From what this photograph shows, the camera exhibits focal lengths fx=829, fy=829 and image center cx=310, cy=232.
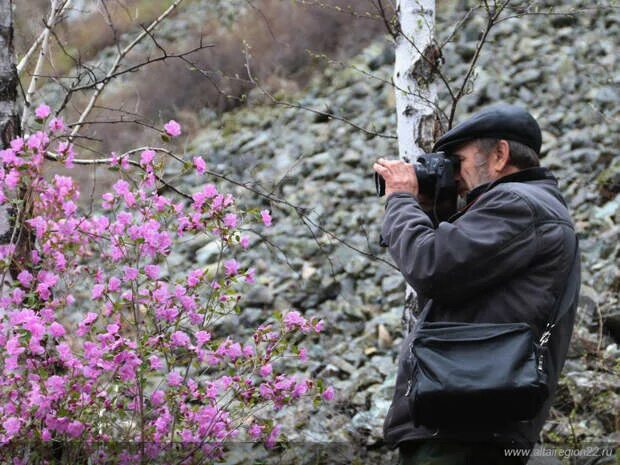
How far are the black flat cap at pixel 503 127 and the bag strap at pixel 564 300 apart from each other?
38 centimetres

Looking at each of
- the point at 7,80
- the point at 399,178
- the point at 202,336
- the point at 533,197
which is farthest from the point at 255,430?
the point at 7,80

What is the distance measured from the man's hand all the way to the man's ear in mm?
263

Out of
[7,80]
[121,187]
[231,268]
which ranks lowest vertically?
[231,268]

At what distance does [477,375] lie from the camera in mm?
2291

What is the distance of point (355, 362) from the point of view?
25.0 feet

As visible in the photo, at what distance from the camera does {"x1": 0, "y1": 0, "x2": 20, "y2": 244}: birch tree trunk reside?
367 cm

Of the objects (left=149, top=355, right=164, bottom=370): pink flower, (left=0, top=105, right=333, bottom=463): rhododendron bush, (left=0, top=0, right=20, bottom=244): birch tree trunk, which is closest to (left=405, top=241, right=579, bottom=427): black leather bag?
(left=0, top=105, right=333, bottom=463): rhododendron bush

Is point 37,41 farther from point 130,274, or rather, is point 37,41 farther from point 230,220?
point 130,274

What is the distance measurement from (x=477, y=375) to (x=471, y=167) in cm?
74

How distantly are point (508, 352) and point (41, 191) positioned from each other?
1.90m

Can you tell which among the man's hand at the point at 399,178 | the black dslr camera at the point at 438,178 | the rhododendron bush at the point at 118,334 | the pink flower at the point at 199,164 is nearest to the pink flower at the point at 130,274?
the rhododendron bush at the point at 118,334

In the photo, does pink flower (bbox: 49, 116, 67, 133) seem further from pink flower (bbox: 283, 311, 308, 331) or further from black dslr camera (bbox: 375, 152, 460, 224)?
black dslr camera (bbox: 375, 152, 460, 224)

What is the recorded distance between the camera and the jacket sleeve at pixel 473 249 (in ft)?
7.77

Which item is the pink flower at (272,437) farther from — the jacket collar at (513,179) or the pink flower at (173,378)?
the jacket collar at (513,179)
